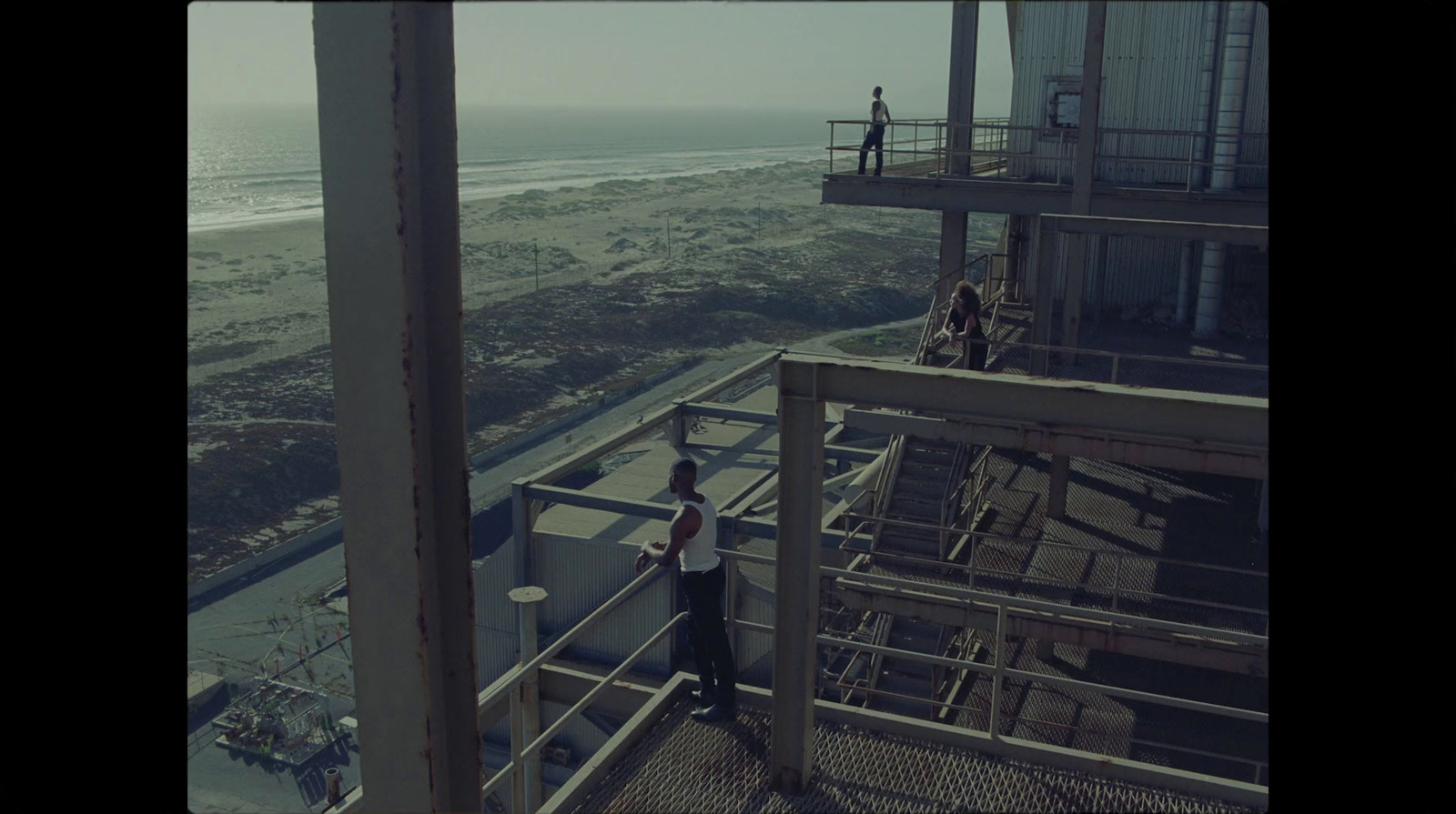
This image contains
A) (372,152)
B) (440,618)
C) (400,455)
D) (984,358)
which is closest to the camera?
(372,152)

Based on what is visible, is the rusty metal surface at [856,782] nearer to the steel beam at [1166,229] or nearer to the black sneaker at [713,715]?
the black sneaker at [713,715]

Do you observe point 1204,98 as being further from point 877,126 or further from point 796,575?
point 796,575

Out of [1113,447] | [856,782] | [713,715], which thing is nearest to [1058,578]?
[1113,447]

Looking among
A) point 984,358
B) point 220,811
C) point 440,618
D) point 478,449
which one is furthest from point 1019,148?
point 478,449

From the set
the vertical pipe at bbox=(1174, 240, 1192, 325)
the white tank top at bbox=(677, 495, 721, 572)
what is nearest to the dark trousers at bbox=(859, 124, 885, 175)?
the vertical pipe at bbox=(1174, 240, 1192, 325)
